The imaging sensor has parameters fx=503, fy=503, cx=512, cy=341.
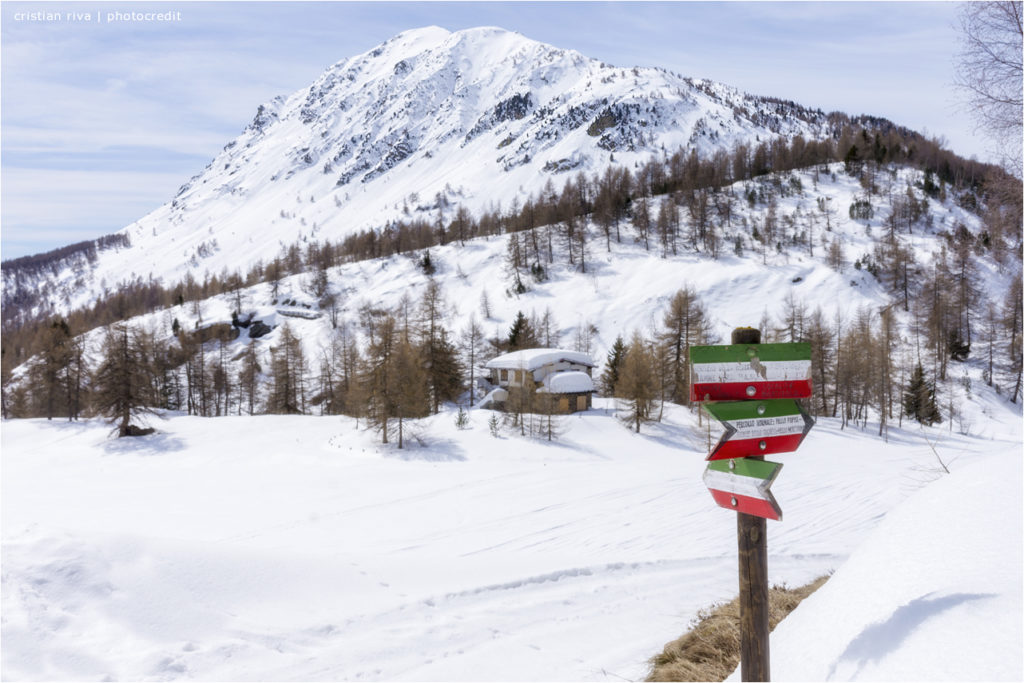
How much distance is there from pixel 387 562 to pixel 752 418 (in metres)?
9.71

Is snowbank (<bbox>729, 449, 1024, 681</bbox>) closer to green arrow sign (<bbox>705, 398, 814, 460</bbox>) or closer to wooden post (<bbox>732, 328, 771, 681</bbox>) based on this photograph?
wooden post (<bbox>732, 328, 771, 681</bbox>)

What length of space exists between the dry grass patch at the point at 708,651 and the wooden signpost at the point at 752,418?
2.70 metres

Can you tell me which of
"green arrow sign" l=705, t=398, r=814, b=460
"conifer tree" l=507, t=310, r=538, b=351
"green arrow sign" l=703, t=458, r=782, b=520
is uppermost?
"green arrow sign" l=705, t=398, r=814, b=460

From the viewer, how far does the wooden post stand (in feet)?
10.3

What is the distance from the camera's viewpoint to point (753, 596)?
10.4 feet

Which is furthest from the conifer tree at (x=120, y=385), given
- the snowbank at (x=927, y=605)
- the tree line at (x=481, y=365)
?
the snowbank at (x=927, y=605)

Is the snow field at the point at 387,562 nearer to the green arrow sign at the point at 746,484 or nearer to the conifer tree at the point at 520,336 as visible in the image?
the green arrow sign at the point at 746,484

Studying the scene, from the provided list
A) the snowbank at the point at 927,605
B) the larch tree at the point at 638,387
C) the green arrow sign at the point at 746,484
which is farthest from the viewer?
the larch tree at the point at 638,387

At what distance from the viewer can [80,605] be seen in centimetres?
649

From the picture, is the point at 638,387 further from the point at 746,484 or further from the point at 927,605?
the point at 746,484

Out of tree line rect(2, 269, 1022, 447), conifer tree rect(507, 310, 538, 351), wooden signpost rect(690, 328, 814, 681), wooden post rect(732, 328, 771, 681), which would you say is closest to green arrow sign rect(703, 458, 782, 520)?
wooden signpost rect(690, 328, 814, 681)

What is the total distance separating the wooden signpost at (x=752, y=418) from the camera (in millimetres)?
2994

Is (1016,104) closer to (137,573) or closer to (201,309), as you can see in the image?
(137,573)

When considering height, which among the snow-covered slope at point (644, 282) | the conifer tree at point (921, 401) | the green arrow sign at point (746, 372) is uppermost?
the snow-covered slope at point (644, 282)
